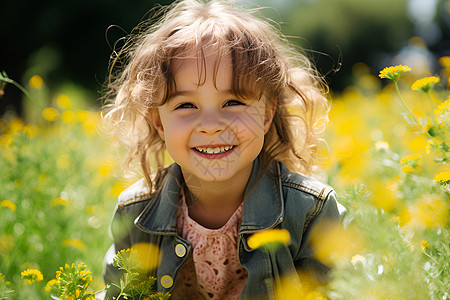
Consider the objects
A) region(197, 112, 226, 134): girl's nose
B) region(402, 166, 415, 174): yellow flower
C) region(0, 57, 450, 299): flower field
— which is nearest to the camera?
region(0, 57, 450, 299): flower field

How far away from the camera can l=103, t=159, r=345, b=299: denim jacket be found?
5.43 feet

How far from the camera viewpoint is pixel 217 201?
1.84 m

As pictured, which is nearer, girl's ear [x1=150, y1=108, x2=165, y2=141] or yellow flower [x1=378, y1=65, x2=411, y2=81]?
yellow flower [x1=378, y1=65, x2=411, y2=81]

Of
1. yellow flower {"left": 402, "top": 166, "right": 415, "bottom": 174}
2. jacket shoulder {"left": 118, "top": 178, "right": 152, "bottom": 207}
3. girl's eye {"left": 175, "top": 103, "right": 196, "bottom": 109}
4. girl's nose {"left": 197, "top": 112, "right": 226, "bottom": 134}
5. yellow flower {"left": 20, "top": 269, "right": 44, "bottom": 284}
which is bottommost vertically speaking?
jacket shoulder {"left": 118, "top": 178, "right": 152, "bottom": 207}

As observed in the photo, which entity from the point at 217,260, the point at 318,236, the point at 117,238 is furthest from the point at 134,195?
the point at 318,236

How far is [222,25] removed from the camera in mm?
1668

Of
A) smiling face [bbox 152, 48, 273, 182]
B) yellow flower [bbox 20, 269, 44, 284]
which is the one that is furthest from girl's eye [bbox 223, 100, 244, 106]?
yellow flower [bbox 20, 269, 44, 284]

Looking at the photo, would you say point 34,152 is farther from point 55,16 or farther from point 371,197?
point 55,16

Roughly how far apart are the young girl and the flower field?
128 mm

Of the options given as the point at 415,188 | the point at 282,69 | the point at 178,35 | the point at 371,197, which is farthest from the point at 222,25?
the point at 415,188

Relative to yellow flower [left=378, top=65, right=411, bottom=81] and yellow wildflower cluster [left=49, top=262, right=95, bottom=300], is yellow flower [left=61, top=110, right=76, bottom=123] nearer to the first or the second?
yellow wildflower cluster [left=49, top=262, right=95, bottom=300]

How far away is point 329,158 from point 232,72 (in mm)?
961

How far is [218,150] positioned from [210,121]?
12cm

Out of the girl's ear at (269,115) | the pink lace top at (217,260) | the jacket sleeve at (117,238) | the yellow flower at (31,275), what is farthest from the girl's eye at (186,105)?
the yellow flower at (31,275)
